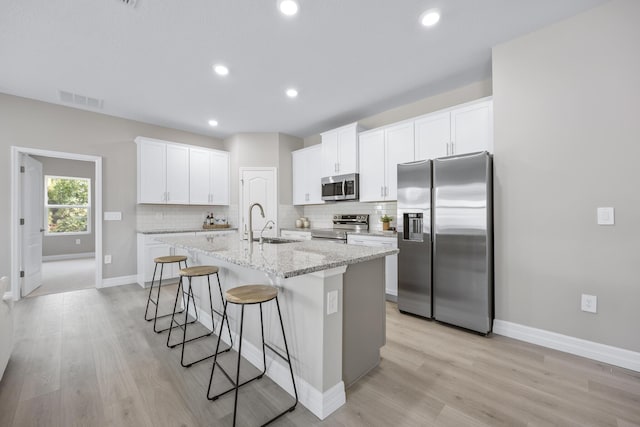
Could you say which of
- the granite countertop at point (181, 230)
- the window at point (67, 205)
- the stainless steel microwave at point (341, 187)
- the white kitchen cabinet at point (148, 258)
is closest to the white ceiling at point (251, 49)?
the stainless steel microwave at point (341, 187)

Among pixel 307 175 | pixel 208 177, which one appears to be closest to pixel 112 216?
pixel 208 177

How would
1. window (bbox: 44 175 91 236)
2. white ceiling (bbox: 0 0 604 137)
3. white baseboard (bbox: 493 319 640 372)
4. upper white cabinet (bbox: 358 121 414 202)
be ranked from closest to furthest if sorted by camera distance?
white baseboard (bbox: 493 319 640 372) < white ceiling (bbox: 0 0 604 137) < upper white cabinet (bbox: 358 121 414 202) < window (bbox: 44 175 91 236)

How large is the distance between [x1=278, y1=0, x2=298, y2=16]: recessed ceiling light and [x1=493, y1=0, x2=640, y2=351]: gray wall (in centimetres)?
199

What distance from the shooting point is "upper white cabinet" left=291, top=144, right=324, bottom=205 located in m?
4.96

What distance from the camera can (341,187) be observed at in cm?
436

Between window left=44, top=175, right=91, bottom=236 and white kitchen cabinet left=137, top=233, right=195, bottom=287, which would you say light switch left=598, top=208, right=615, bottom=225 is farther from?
window left=44, top=175, right=91, bottom=236

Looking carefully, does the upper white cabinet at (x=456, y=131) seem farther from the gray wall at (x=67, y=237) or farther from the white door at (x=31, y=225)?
the gray wall at (x=67, y=237)

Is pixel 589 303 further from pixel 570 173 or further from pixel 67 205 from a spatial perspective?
pixel 67 205

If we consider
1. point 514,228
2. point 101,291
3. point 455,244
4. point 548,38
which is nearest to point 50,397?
point 101,291

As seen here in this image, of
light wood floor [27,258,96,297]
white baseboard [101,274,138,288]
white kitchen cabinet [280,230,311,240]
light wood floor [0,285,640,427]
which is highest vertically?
white kitchen cabinet [280,230,311,240]

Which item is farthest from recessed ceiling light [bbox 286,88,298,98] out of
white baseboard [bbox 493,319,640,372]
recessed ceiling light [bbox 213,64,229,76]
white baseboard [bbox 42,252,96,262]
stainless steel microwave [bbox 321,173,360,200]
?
white baseboard [bbox 42,252,96,262]

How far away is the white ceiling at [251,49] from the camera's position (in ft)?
7.06

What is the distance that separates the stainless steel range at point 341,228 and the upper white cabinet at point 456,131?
142 cm

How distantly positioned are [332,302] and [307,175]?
379 centimetres
